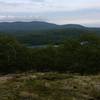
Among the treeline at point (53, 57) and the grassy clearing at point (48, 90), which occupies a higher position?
the grassy clearing at point (48, 90)

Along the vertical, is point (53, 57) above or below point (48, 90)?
below

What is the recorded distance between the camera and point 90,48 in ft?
163

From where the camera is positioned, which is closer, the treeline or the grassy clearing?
the grassy clearing

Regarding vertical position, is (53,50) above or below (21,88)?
below

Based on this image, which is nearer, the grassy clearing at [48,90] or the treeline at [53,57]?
the grassy clearing at [48,90]

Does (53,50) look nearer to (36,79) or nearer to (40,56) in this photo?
(40,56)

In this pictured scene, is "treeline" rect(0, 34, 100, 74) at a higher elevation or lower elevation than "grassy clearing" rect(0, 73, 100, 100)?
lower

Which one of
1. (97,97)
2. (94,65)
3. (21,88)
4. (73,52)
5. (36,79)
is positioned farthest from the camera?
(73,52)

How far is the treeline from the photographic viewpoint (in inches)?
1868

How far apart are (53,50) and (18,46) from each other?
5843mm

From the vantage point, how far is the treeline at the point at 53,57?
4744cm

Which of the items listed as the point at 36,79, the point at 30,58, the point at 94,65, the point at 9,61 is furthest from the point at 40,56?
the point at 36,79

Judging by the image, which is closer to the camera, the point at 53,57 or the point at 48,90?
the point at 48,90

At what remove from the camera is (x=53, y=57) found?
50.7m
